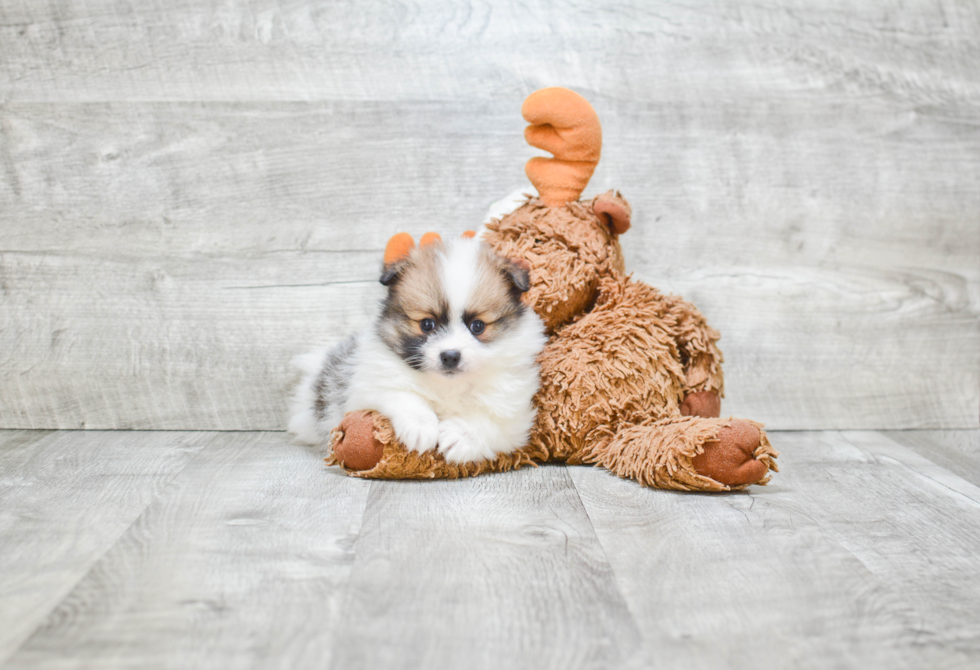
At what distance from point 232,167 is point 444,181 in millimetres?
518

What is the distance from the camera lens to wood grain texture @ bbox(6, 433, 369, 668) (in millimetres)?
885

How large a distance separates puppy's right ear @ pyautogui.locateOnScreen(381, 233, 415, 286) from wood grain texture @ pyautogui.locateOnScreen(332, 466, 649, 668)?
40cm

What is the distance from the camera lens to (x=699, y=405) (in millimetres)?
1634

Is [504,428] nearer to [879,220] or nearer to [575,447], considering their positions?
[575,447]

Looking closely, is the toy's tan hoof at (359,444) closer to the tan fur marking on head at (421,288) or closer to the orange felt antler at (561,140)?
the tan fur marking on head at (421,288)

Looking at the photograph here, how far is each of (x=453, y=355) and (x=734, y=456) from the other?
528mm

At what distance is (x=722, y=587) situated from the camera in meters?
1.06

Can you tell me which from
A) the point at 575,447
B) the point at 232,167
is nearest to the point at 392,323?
the point at 575,447

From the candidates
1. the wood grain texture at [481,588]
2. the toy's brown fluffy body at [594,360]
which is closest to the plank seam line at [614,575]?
the wood grain texture at [481,588]

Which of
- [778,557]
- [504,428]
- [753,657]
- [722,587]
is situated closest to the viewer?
[753,657]

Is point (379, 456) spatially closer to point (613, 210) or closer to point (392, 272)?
point (392, 272)

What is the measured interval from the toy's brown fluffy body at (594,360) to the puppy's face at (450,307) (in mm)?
112

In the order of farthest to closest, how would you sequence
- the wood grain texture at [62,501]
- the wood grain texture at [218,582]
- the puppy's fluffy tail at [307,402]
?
the puppy's fluffy tail at [307,402] → the wood grain texture at [62,501] → the wood grain texture at [218,582]

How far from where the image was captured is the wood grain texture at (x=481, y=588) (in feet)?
2.94
